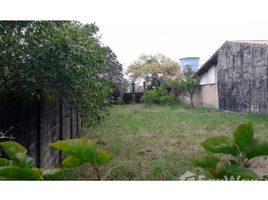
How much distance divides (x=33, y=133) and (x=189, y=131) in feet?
13.0

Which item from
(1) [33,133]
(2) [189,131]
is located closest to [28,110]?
(1) [33,133]

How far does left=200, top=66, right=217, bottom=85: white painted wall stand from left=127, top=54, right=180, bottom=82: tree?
1.31 m

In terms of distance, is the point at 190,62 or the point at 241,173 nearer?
the point at 241,173

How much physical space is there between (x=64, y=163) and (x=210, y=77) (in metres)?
12.7

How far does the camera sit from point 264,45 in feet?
27.4

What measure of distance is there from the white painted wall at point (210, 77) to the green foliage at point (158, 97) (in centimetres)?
150

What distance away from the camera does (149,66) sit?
39.6ft

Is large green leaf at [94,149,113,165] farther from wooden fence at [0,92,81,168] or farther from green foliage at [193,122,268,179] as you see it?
wooden fence at [0,92,81,168]

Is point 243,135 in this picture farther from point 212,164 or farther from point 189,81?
point 189,81

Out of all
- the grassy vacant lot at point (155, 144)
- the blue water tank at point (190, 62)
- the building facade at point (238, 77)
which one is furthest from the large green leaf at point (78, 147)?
the blue water tank at point (190, 62)

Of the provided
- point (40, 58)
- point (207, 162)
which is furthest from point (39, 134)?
point (207, 162)

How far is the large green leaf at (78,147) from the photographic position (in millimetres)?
474

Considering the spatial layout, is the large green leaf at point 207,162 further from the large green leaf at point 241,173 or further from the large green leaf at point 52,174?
the large green leaf at point 52,174
